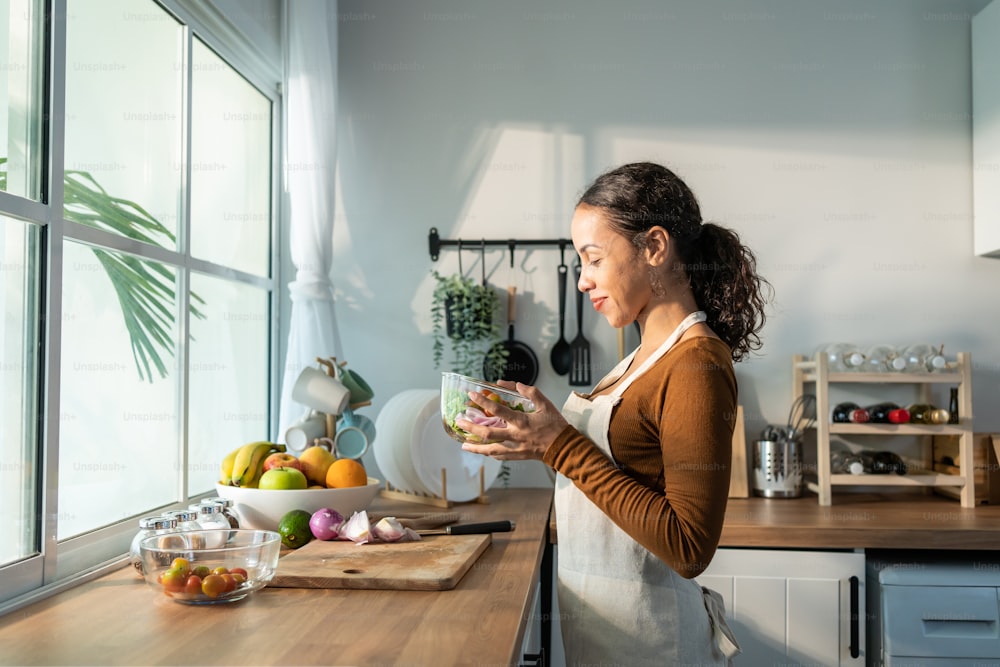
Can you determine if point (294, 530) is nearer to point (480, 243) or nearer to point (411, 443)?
point (411, 443)

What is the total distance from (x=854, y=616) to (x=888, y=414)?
2.00ft

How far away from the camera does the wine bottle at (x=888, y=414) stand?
2.42m

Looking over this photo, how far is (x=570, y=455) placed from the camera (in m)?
1.28

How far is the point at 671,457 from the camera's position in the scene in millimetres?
1213

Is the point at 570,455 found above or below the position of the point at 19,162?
below

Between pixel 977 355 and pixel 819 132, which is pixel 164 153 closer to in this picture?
pixel 819 132

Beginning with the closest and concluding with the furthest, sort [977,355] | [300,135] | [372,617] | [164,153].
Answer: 1. [372,617]
2. [164,153]
3. [300,135]
4. [977,355]

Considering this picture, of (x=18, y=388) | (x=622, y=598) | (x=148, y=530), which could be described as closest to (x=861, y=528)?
(x=622, y=598)

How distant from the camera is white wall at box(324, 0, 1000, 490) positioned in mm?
2719

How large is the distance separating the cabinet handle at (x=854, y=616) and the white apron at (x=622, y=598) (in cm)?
81

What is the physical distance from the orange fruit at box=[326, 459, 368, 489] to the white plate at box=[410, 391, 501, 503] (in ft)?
1.39

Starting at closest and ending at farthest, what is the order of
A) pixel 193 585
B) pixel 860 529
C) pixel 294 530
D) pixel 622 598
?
pixel 193 585, pixel 622 598, pixel 294 530, pixel 860 529

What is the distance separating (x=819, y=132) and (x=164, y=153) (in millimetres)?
1937

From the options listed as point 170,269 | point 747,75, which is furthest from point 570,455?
point 747,75
